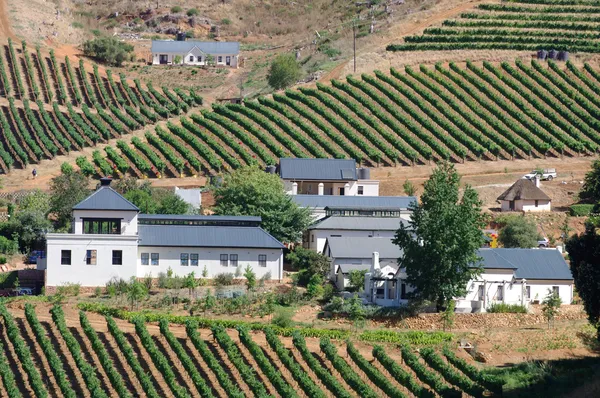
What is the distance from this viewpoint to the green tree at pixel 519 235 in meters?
92.8

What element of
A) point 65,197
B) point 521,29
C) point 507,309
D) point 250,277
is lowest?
point 507,309

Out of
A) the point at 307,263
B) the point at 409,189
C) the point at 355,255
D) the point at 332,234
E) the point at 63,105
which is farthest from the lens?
the point at 63,105

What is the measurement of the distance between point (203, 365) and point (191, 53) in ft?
311

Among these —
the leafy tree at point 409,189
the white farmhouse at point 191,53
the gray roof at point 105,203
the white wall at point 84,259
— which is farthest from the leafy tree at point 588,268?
the white farmhouse at point 191,53

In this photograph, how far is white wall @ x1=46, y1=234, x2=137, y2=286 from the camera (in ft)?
267

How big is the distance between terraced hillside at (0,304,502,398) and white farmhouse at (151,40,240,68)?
88.2 meters

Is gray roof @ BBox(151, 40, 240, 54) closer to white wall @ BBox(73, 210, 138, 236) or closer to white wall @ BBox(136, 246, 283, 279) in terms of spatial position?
white wall @ BBox(73, 210, 138, 236)

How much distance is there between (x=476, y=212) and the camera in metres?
77.4

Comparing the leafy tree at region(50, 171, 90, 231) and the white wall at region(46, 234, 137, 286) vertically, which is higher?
the leafy tree at region(50, 171, 90, 231)

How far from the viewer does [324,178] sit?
4171 inches

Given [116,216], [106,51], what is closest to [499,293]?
[116,216]

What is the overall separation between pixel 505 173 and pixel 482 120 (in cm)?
1052

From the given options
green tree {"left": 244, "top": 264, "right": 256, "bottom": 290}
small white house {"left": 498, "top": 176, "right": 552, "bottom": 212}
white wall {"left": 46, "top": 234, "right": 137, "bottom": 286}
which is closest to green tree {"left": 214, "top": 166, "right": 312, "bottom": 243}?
green tree {"left": 244, "top": 264, "right": 256, "bottom": 290}

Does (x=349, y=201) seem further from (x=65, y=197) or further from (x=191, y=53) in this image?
(x=191, y=53)
